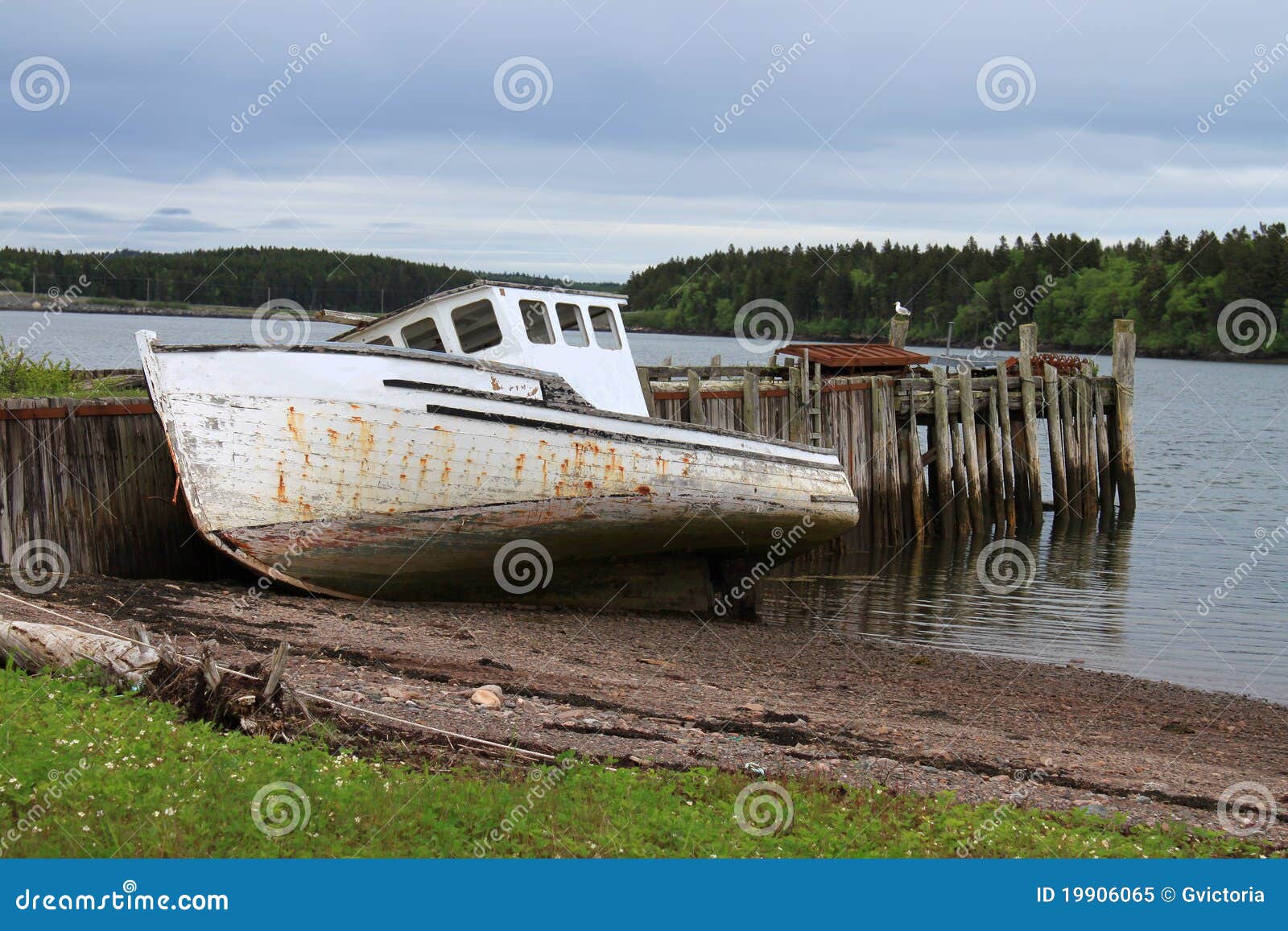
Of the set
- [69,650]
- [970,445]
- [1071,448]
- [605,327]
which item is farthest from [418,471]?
[1071,448]

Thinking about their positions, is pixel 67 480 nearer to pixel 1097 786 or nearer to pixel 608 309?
pixel 608 309

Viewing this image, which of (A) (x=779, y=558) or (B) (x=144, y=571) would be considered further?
(A) (x=779, y=558)

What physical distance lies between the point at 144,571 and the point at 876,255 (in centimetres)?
10611

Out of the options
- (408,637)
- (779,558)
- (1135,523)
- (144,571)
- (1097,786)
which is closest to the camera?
(1097,786)

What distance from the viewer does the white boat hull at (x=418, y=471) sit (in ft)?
41.1

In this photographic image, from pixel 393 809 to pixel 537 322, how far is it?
943 centimetres

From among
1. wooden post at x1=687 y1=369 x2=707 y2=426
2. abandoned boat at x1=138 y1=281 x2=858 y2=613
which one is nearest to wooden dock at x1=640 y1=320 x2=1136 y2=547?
wooden post at x1=687 y1=369 x2=707 y2=426

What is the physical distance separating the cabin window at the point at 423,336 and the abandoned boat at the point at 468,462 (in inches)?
0.9

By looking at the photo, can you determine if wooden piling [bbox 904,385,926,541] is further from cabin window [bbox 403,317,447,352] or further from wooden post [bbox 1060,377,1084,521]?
cabin window [bbox 403,317,447,352]

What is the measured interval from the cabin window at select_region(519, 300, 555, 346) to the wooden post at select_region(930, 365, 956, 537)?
11496mm

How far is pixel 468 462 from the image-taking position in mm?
13211

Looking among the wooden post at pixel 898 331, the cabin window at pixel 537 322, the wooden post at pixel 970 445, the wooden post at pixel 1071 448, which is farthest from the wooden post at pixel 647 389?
the wooden post at pixel 1071 448

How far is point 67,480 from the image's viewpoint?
41.7 ft

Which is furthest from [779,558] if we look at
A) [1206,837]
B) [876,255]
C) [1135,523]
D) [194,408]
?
[876,255]
